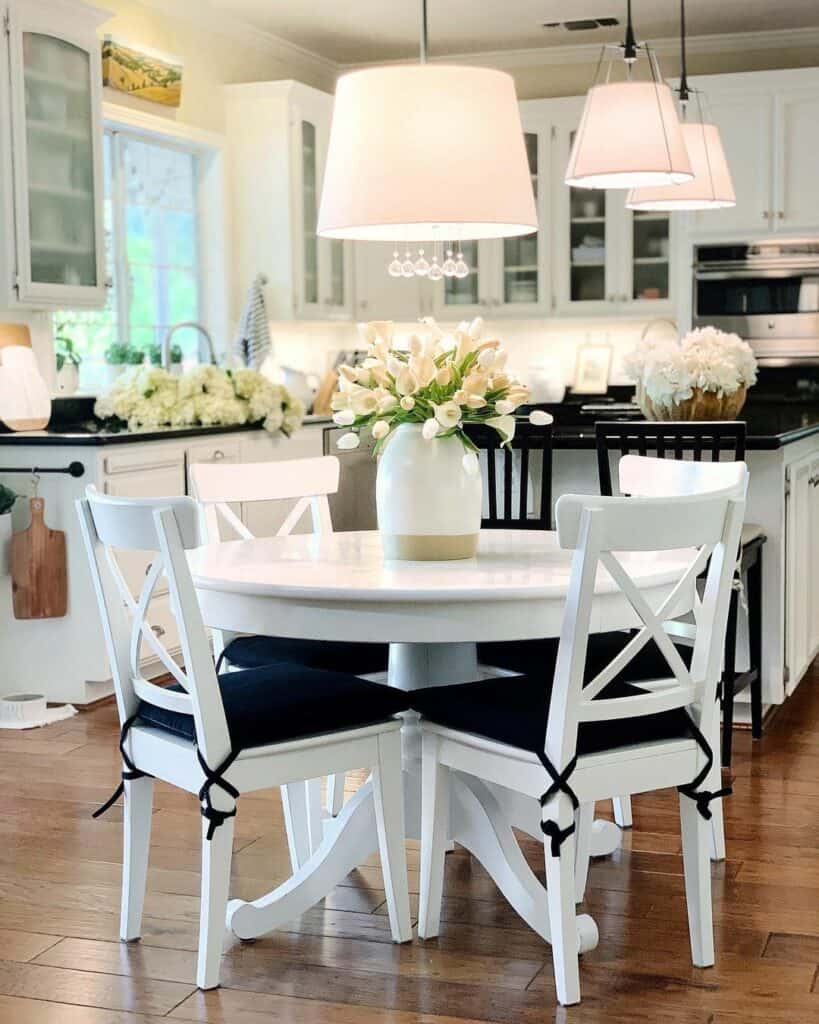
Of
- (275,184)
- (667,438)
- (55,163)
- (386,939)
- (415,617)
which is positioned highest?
(275,184)

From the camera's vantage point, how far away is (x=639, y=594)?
7.86 feet

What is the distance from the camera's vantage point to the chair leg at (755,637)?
13.7 feet

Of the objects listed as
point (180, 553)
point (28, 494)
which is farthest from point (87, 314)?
point (180, 553)

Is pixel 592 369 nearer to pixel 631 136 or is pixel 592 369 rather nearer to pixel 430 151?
pixel 631 136

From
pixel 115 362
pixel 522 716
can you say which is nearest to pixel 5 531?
pixel 115 362

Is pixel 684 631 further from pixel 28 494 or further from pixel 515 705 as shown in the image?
pixel 28 494

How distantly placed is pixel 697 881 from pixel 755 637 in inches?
69.1

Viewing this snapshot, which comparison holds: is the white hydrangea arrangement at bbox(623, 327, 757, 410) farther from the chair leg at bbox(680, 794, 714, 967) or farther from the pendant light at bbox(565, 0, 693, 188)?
the chair leg at bbox(680, 794, 714, 967)

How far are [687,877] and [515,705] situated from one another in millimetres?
451

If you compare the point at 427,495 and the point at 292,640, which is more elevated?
the point at 427,495

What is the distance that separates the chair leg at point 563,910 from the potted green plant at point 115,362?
3.89m

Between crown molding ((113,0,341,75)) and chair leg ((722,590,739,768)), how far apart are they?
3761 millimetres

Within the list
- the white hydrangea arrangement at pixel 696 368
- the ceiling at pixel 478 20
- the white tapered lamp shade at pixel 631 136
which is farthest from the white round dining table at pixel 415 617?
the ceiling at pixel 478 20

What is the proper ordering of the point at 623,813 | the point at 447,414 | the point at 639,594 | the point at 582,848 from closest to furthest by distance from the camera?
the point at 639,594 < the point at 447,414 < the point at 582,848 < the point at 623,813
